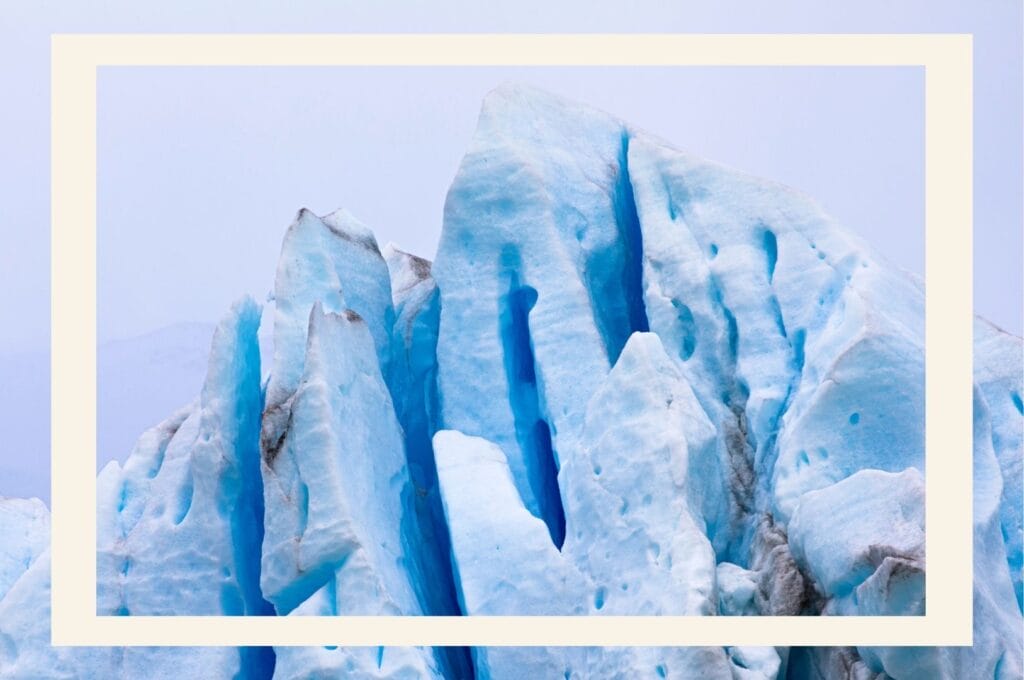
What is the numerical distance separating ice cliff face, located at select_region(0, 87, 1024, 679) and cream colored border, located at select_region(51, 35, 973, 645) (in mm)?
167

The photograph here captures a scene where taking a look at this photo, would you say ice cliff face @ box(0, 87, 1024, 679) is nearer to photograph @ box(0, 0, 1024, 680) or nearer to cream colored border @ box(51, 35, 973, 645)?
photograph @ box(0, 0, 1024, 680)

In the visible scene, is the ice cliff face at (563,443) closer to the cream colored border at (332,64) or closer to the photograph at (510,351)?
the photograph at (510,351)

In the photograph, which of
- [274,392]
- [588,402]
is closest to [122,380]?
Result: [274,392]

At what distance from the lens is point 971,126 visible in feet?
16.6

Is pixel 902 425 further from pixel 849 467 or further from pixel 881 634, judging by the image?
pixel 881 634

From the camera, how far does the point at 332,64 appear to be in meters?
5.00

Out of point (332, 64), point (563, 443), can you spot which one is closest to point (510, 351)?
point (563, 443)

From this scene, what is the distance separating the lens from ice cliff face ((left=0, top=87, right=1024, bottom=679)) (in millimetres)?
4656

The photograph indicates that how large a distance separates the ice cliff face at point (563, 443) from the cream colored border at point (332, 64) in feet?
0.55

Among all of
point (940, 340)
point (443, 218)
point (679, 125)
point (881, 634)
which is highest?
point (679, 125)

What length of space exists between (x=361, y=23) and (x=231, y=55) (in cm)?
54

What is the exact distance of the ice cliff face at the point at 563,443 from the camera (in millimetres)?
4656

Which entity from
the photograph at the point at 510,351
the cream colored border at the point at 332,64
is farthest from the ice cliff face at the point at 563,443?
the cream colored border at the point at 332,64

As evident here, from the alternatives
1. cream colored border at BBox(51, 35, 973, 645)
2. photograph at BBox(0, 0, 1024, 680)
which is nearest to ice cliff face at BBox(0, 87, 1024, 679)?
photograph at BBox(0, 0, 1024, 680)
